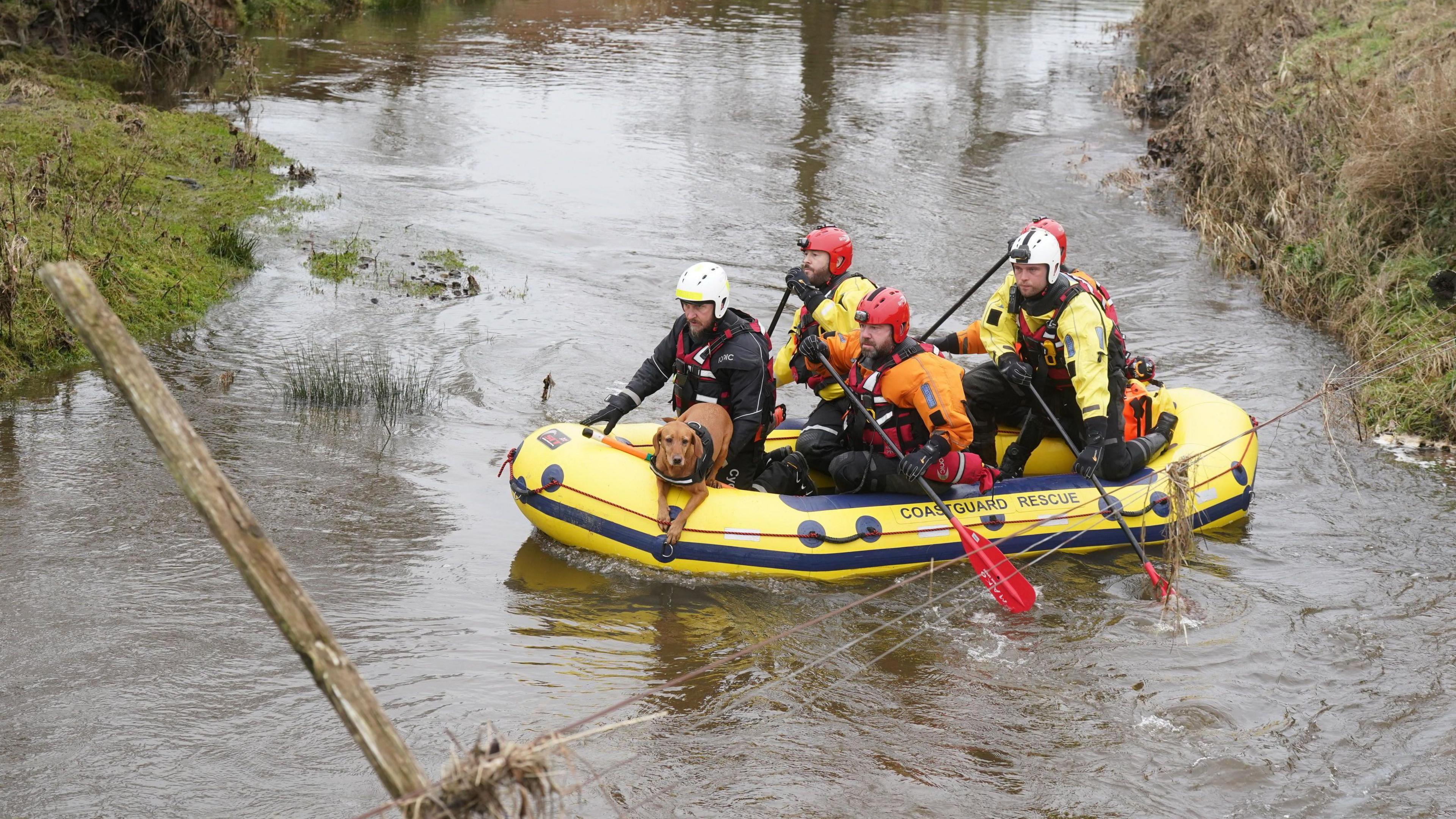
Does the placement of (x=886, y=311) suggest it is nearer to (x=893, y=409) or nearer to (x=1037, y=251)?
(x=893, y=409)

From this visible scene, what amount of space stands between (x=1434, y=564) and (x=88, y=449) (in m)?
8.39

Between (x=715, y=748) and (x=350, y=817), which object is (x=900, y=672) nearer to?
(x=715, y=748)

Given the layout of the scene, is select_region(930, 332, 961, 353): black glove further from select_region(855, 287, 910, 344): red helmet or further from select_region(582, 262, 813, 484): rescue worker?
select_region(582, 262, 813, 484): rescue worker

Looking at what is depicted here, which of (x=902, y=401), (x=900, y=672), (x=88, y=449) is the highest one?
(x=902, y=401)

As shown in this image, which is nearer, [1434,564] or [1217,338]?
[1434,564]

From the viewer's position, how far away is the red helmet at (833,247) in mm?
8211

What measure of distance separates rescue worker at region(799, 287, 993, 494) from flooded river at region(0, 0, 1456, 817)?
66cm

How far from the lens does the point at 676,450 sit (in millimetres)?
6875

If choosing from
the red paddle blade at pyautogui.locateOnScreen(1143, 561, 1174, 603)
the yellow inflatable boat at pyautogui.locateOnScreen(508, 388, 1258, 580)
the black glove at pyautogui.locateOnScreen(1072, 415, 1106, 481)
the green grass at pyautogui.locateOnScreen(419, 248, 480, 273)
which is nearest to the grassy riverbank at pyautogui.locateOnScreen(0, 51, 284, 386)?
the green grass at pyautogui.locateOnScreen(419, 248, 480, 273)

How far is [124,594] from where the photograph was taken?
21.5ft

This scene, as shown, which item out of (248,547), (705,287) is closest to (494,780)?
(248,547)

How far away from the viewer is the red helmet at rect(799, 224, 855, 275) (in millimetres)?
8211

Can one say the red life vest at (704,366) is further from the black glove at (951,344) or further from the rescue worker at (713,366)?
the black glove at (951,344)

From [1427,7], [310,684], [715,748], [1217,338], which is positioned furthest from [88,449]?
[1427,7]
